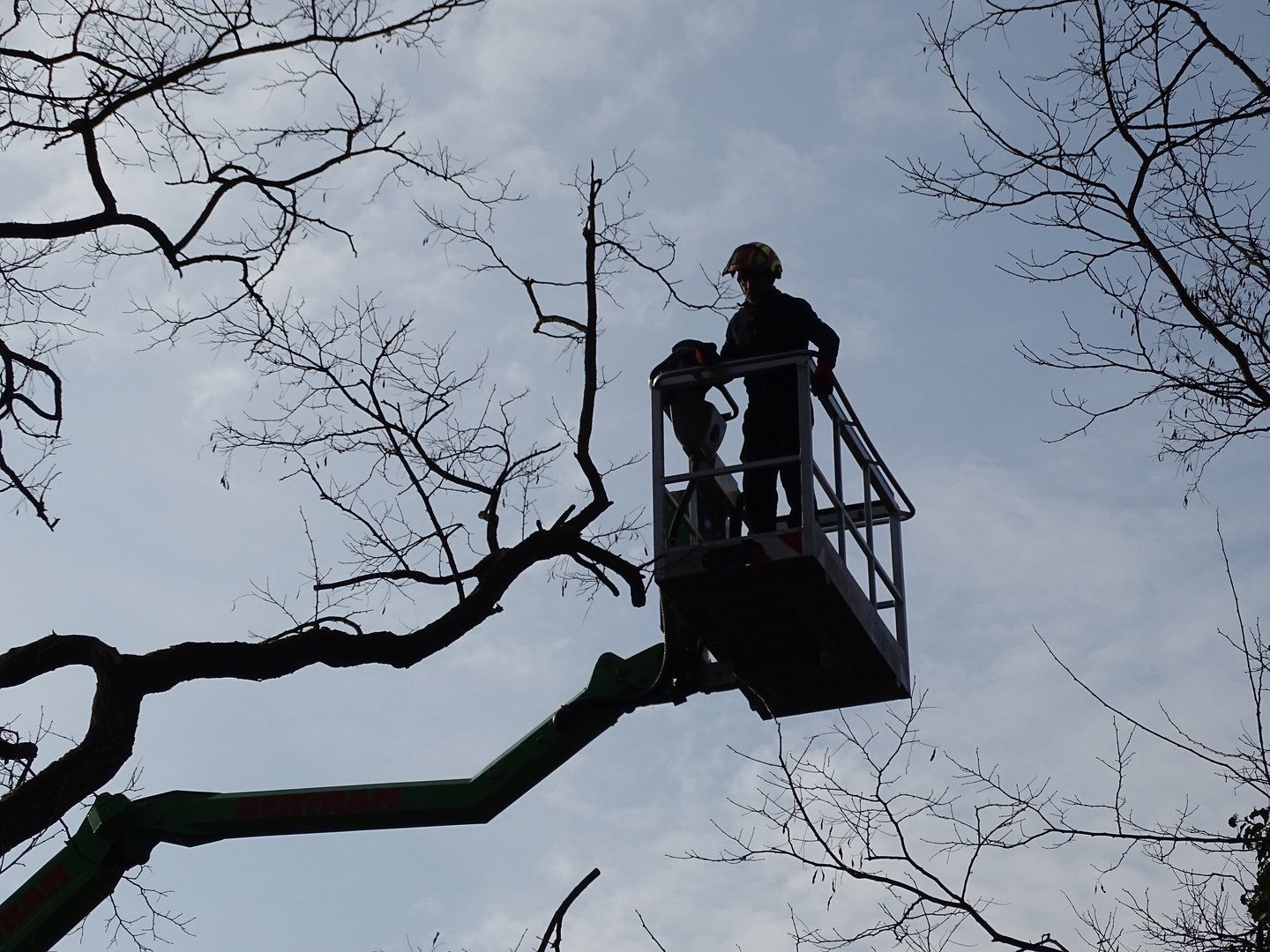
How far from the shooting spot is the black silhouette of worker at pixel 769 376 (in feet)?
28.9

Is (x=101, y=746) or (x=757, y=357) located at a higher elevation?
(x=757, y=357)

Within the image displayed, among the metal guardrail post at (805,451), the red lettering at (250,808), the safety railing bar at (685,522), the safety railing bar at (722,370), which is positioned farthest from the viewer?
the red lettering at (250,808)

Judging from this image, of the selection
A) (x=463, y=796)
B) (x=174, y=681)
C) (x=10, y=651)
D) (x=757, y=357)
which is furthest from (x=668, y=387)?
(x=10, y=651)

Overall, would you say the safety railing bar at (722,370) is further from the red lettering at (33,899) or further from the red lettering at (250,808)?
the red lettering at (33,899)

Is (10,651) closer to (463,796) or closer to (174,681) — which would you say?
(174,681)

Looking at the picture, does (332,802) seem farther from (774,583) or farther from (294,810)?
(774,583)

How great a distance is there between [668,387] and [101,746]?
328 cm

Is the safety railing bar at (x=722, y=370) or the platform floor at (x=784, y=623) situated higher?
the safety railing bar at (x=722, y=370)

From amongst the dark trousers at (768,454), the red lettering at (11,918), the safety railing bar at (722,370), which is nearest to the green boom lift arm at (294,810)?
the red lettering at (11,918)

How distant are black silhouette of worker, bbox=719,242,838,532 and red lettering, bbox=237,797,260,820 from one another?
2634 millimetres

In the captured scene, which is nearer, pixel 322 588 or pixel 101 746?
pixel 101 746

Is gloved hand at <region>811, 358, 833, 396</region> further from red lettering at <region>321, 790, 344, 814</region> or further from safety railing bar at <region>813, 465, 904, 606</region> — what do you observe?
red lettering at <region>321, 790, 344, 814</region>

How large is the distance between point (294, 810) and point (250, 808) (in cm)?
22

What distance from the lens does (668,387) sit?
28.8ft
